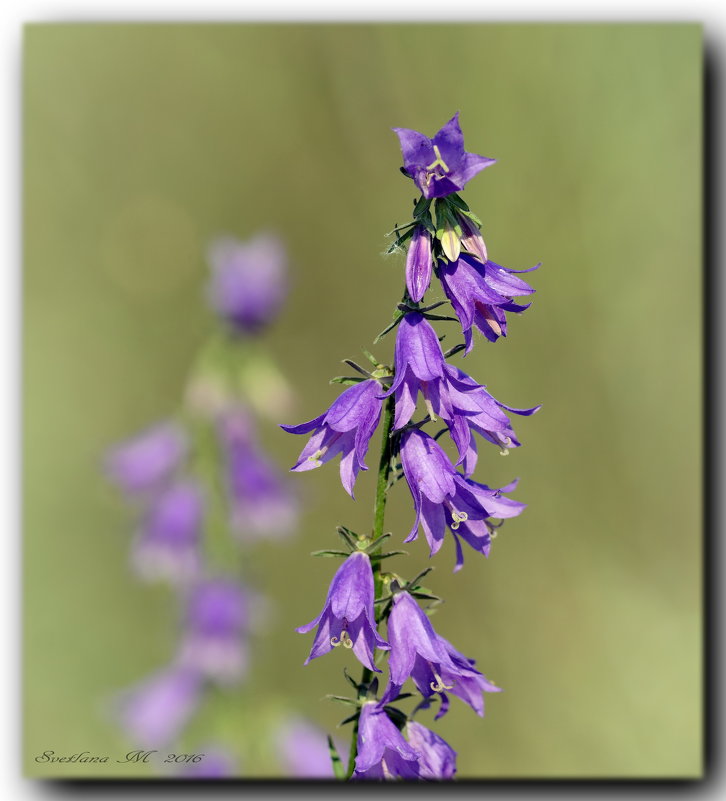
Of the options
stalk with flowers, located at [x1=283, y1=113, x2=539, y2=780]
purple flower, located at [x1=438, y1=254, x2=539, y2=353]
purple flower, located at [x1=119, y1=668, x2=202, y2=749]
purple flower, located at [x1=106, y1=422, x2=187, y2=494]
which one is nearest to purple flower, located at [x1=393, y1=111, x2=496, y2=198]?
stalk with flowers, located at [x1=283, y1=113, x2=539, y2=780]

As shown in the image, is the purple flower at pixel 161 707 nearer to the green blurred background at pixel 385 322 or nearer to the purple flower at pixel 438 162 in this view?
the green blurred background at pixel 385 322

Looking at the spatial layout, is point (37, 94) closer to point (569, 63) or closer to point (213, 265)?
point (213, 265)

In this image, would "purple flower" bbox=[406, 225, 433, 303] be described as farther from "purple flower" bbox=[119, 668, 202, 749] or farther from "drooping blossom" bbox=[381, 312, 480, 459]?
"purple flower" bbox=[119, 668, 202, 749]

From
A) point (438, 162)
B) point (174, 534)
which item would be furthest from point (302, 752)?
point (438, 162)

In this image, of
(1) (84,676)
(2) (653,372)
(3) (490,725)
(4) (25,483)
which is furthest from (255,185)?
(3) (490,725)

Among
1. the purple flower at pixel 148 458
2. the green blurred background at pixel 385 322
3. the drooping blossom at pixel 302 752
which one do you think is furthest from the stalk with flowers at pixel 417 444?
the purple flower at pixel 148 458
